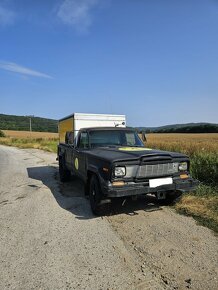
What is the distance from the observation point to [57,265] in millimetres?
3809

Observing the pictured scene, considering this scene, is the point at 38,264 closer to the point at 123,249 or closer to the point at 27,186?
the point at 123,249

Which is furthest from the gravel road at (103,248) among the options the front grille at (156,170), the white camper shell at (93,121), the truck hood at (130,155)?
the white camper shell at (93,121)

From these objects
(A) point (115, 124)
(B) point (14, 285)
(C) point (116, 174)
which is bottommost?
(B) point (14, 285)

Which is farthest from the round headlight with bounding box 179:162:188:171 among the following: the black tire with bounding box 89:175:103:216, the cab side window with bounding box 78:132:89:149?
the cab side window with bounding box 78:132:89:149

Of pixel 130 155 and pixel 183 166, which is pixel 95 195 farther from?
pixel 183 166

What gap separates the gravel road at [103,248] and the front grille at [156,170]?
2.76 ft

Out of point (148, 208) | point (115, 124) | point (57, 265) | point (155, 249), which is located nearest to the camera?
point (57, 265)

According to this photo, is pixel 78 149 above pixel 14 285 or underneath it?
above

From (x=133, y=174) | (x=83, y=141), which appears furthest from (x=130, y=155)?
(x=83, y=141)

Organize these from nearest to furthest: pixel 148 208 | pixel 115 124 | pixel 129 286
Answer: pixel 129 286, pixel 148 208, pixel 115 124

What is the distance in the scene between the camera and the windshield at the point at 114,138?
290 inches

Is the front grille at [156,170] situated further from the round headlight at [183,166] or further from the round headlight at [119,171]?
the round headlight at [119,171]

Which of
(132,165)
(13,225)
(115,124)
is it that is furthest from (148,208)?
(115,124)

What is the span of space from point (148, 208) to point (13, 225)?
275cm
